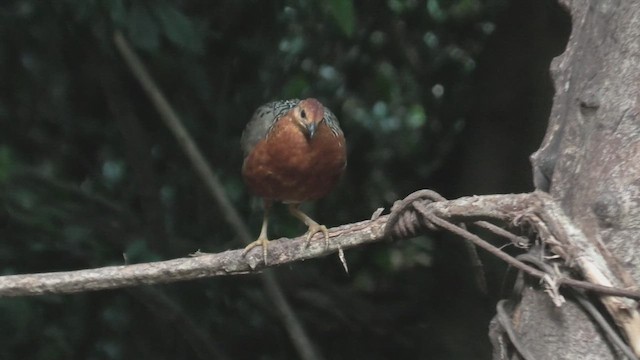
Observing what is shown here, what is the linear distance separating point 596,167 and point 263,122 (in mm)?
1911

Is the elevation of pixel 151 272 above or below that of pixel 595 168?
above

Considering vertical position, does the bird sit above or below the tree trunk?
above

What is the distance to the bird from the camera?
9.80 feet

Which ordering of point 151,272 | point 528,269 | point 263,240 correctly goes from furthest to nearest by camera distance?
1. point 263,240
2. point 151,272
3. point 528,269

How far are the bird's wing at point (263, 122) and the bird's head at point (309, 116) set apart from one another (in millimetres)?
71

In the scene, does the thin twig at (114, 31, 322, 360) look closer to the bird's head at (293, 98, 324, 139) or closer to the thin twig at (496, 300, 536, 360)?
the bird's head at (293, 98, 324, 139)

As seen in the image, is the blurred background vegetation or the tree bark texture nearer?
the tree bark texture

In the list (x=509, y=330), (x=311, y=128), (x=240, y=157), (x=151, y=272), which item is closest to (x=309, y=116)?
(x=311, y=128)

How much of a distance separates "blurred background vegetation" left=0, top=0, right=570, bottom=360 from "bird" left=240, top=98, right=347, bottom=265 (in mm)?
452

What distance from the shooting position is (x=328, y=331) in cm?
416

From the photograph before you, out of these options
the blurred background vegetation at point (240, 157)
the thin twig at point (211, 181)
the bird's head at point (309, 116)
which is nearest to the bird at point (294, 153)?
the bird's head at point (309, 116)

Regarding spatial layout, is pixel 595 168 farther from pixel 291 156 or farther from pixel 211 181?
pixel 211 181

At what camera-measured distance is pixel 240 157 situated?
3.79 meters

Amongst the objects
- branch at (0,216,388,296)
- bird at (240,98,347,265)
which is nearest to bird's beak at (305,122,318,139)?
bird at (240,98,347,265)
